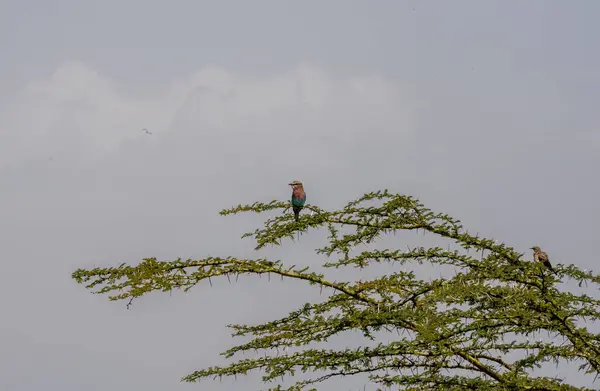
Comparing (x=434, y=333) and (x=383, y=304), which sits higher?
(x=383, y=304)

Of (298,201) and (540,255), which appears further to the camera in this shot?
(298,201)

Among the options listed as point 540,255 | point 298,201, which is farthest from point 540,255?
point 298,201

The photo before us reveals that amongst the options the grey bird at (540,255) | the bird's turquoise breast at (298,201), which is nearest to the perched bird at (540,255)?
the grey bird at (540,255)

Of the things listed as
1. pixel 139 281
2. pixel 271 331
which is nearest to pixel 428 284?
pixel 271 331

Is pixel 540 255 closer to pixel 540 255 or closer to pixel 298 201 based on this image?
pixel 540 255

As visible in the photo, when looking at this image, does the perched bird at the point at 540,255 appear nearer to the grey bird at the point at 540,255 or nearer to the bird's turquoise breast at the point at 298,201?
the grey bird at the point at 540,255

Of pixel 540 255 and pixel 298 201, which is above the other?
pixel 298 201

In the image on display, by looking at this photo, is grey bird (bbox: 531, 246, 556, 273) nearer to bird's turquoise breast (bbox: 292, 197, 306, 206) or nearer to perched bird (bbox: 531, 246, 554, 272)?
perched bird (bbox: 531, 246, 554, 272)

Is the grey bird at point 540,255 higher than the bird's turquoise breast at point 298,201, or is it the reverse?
the bird's turquoise breast at point 298,201

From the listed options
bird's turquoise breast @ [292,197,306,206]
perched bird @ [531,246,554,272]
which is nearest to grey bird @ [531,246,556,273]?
perched bird @ [531,246,554,272]

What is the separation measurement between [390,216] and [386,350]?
1734 millimetres

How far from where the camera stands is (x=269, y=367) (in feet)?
38.3

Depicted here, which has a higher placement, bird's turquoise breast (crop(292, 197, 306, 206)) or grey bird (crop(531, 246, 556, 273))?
bird's turquoise breast (crop(292, 197, 306, 206))

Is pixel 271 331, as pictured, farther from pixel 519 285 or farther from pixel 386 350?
pixel 519 285
